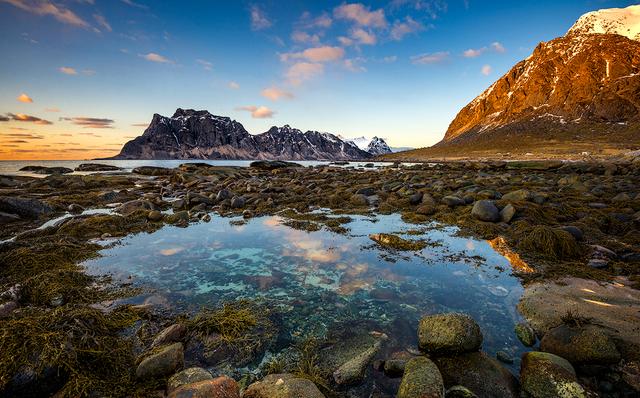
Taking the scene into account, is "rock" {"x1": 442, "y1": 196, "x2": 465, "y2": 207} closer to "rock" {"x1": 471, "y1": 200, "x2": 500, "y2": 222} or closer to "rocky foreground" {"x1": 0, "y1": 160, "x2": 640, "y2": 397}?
"rock" {"x1": 471, "y1": 200, "x2": 500, "y2": 222}

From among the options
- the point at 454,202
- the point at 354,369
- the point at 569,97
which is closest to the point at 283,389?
the point at 354,369

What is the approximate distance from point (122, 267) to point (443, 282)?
7881 millimetres

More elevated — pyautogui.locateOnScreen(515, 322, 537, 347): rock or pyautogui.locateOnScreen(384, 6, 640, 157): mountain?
pyautogui.locateOnScreen(384, 6, 640, 157): mountain

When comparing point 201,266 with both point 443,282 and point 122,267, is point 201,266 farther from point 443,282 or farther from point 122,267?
point 443,282

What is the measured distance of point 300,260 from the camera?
8.08 meters

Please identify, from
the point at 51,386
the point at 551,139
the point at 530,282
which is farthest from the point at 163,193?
the point at 551,139

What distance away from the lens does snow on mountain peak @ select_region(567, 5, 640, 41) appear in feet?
552

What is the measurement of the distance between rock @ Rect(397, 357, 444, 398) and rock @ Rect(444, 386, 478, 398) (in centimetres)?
22

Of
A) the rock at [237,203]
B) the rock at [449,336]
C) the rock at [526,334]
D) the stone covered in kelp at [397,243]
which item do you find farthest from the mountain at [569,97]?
the rock at [449,336]

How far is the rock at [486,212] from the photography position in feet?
37.8

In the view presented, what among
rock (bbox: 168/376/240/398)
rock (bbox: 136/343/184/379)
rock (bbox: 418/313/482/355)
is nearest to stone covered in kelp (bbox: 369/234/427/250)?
rock (bbox: 418/313/482/355)

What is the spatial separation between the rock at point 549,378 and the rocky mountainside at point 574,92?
122 meters

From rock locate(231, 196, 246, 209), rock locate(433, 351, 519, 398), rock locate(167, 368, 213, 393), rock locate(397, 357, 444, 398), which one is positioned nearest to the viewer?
rock locate(397, 357, 444, 398)

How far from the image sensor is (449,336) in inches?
159
